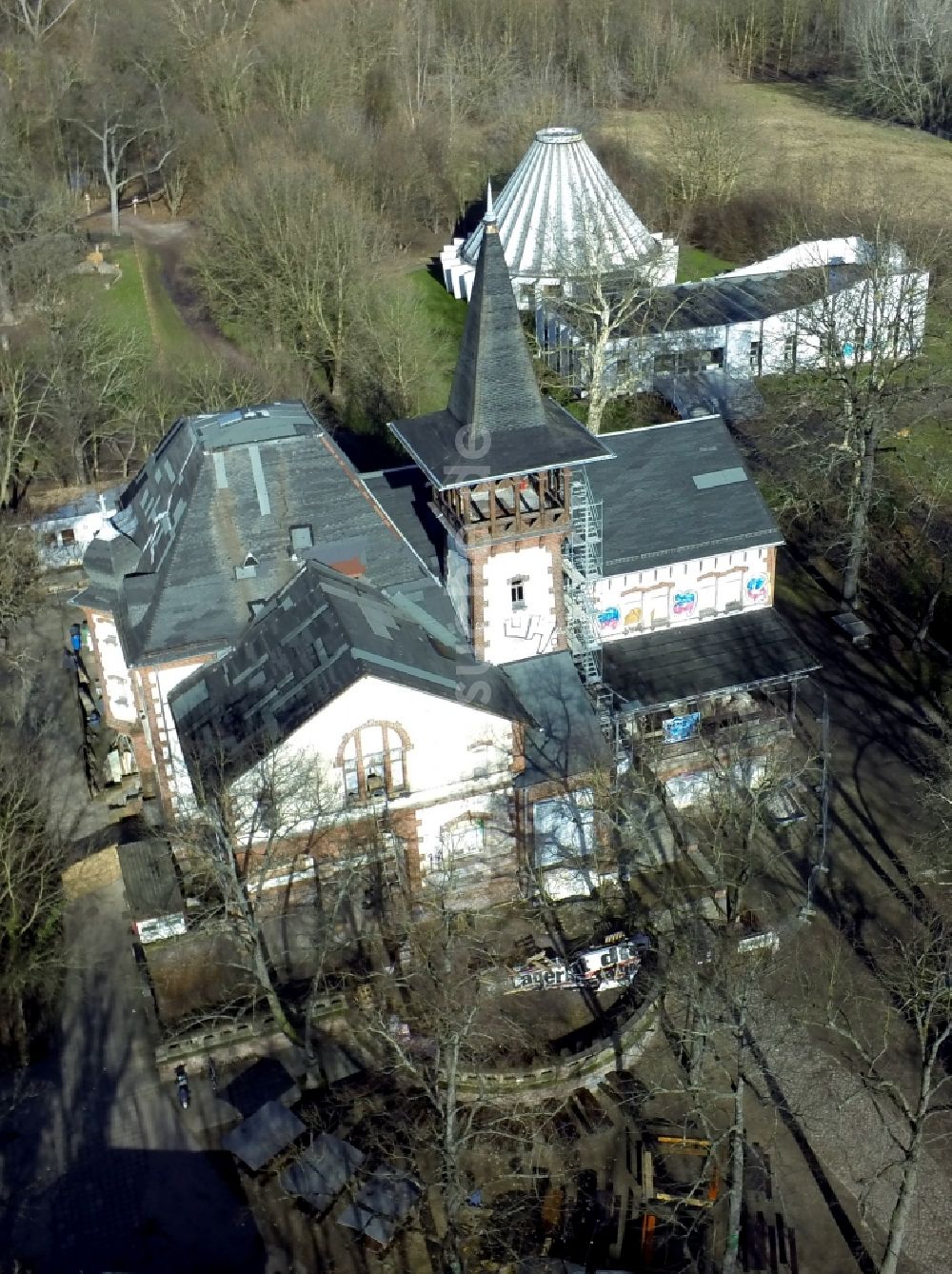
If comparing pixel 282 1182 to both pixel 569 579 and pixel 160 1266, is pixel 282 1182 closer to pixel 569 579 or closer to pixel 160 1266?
pixel 160 1266

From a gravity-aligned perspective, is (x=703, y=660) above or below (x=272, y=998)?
above

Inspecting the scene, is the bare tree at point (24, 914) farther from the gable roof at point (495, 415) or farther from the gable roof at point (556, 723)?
the gable roof at point (495, 415)

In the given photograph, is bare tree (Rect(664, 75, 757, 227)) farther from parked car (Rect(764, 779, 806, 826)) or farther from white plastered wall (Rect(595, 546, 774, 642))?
parked car (Rect(764, 779, 806, 826))

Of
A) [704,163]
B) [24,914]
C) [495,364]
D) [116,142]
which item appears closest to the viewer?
[495,364]

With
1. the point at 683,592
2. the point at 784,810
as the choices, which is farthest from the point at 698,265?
the point at 784,810

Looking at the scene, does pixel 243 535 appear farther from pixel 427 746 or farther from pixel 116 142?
pixel 116 142

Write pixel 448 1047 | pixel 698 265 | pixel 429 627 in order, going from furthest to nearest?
1. pixel 698 265
2. pixel 429 627
3. pixel 448 1047
